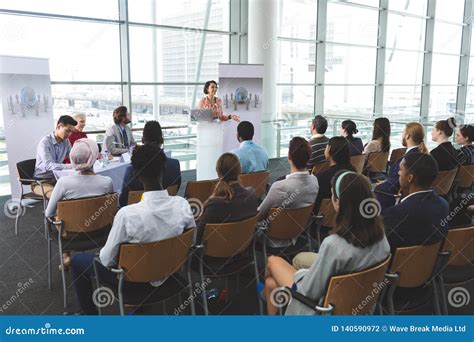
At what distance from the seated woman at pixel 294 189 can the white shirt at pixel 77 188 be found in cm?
132

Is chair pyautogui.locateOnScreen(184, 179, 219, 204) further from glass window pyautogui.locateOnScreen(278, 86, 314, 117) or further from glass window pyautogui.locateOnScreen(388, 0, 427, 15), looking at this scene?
glass window pyautogui.locateOnScreen(388, 0, 427, 15)

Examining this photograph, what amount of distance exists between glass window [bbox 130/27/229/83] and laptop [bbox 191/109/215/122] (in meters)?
2.20

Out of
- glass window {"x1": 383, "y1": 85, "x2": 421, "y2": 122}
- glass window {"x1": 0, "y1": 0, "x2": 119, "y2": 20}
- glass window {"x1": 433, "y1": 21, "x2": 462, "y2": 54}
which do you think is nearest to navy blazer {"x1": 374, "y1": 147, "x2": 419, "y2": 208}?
glass window {"x1": 0, "y1": 0, "x2": 119, "y2": 20}

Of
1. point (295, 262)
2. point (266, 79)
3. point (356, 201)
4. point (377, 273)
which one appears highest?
point (266, 79)

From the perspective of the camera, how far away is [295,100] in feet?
34.9

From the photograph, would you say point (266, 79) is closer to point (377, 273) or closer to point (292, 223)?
point (292, 223)

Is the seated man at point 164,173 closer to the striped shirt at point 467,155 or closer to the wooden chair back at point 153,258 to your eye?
the wooden chair back at point 153,258

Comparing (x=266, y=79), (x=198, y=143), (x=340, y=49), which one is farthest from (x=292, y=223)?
(x=340, y=49)

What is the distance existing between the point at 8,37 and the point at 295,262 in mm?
6017

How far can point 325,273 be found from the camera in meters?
2.03

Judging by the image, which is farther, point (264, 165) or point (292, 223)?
point (264, 165)

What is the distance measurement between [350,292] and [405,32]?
1221 centimetres

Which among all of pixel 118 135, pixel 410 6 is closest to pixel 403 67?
pixel 410 6

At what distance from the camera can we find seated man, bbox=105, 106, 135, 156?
5.56m
